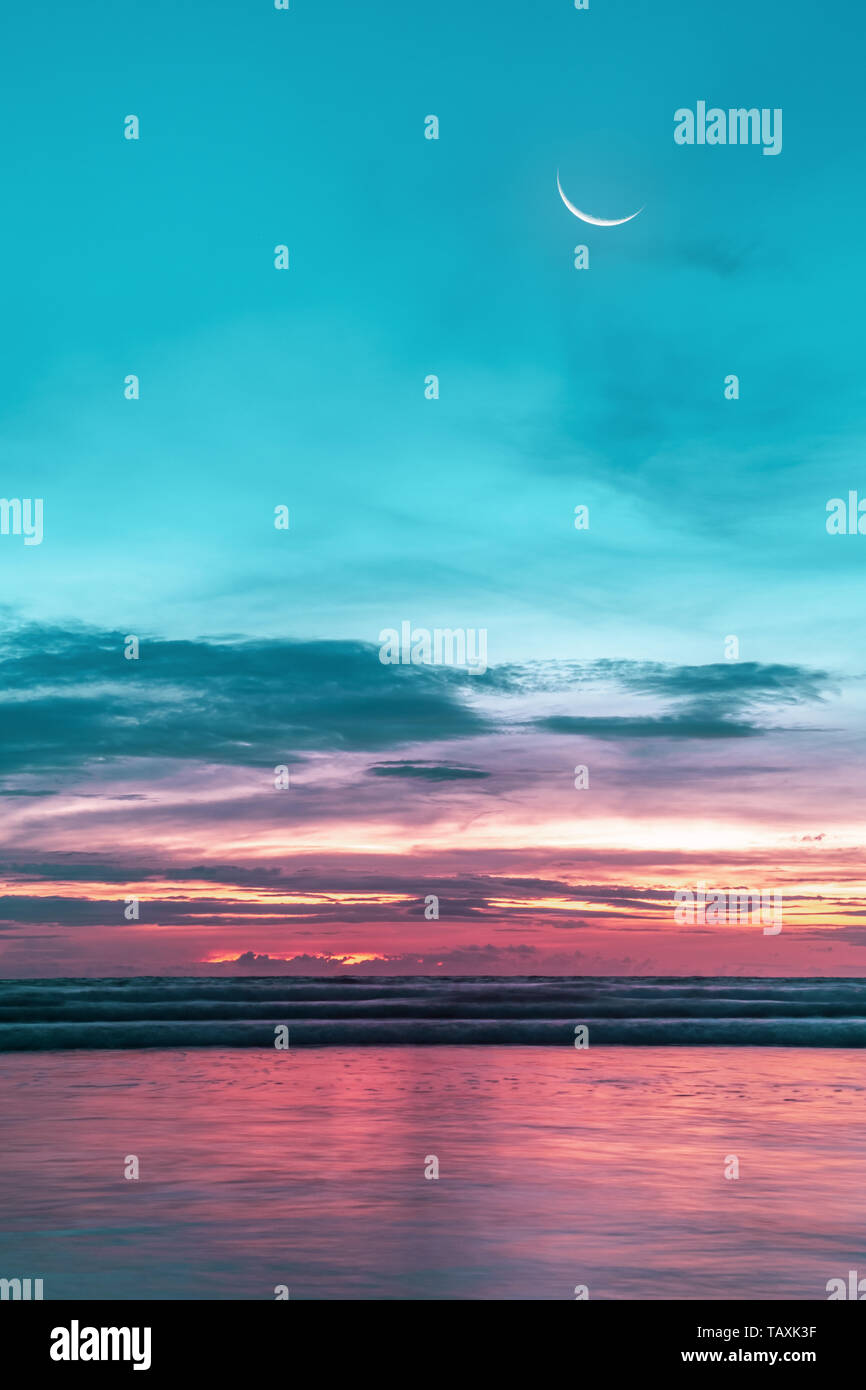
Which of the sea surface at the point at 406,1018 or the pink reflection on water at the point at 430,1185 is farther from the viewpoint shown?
the sea surface at the point at 406,1018

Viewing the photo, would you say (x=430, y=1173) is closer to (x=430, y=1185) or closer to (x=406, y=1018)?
(x=430, y=1185)

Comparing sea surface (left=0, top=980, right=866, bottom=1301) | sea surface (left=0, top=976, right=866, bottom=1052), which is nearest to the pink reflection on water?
sea surface (left=0, top=980, right=866, bottom=1301)

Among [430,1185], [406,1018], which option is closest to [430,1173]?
[430,1185]

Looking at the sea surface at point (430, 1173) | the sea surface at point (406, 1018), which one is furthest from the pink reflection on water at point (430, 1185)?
the sea surface at point (406, 1018)

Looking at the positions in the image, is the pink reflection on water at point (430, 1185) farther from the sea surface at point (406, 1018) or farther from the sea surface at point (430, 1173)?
the sea surface at point (406, 1018)

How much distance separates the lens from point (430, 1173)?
10.7 m

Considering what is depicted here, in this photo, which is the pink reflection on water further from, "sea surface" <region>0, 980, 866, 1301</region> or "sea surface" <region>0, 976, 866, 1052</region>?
"sea surface" <region>0, 976, 866, 1052</region>

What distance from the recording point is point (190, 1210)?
9383 mm

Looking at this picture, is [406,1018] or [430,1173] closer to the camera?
[430,1173]

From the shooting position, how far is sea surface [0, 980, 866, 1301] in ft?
25.7

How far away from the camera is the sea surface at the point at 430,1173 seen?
7836mm
